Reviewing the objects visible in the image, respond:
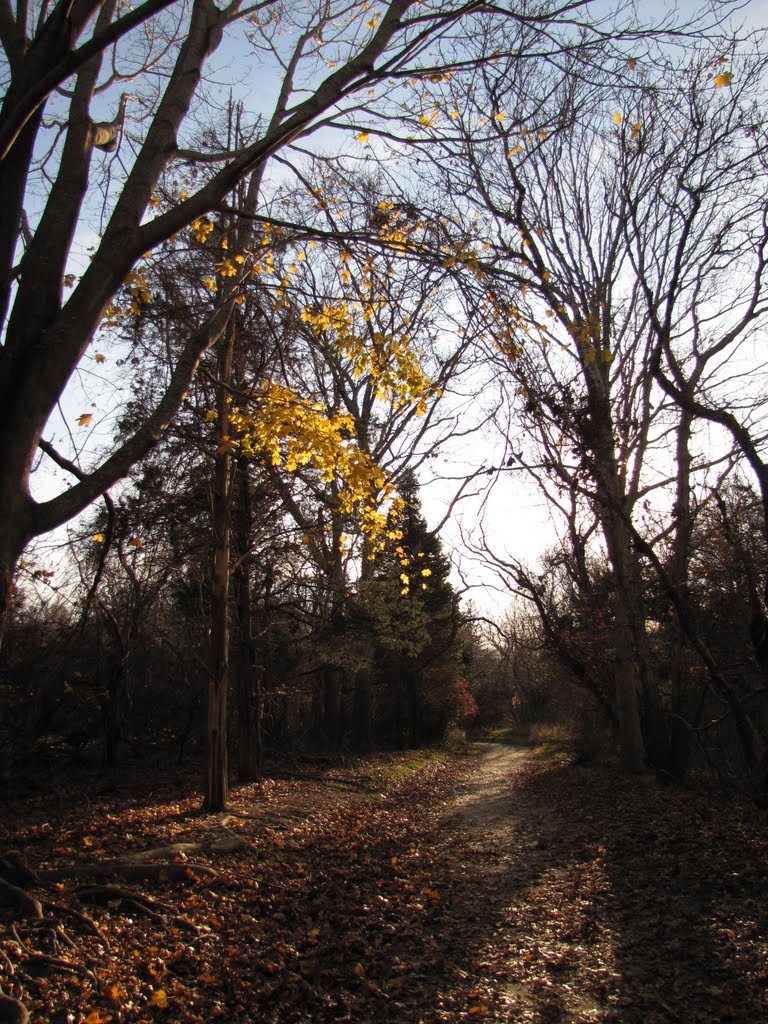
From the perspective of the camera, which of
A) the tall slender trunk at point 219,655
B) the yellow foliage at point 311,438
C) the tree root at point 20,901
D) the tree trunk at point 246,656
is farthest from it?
the tree trunk at point 246,656

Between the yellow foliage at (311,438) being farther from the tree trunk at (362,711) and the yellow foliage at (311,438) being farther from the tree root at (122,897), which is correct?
the tree trunk at (362,711)

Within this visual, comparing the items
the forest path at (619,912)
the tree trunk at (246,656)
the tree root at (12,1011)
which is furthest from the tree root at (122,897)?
the tree trunk at (246,656)

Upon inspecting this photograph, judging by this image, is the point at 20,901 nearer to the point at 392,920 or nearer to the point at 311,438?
the point at 392,920

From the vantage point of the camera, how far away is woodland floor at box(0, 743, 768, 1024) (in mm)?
4051

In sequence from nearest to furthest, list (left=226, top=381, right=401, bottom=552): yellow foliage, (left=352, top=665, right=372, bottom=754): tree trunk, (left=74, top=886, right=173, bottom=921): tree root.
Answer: (left=74, top=886, right=173, bottom=921): tree root → (left=226, top=381, right=401, bottom=552): yellow foliage → (left=352, top=665, right=372, bottom=754): tree trunk

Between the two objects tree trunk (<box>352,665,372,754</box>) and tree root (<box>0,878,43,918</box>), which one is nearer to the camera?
tree root (<box>0,878,43,918</box>)

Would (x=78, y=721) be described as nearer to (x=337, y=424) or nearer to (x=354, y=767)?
(x=354, y=767)

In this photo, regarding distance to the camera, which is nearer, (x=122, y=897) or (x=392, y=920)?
(x=122, y=897)

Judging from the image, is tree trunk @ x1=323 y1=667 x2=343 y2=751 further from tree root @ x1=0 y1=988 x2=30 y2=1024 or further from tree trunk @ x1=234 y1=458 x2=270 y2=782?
tree root @ x1=0 y1=988 x2=30 y2=1024

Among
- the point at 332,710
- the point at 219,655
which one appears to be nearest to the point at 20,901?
the point at 219,655

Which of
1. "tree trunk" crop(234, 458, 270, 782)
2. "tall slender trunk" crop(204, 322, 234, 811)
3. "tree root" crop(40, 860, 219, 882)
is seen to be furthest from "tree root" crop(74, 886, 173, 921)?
"tree trunk" crop(234, 458, 270, 782)

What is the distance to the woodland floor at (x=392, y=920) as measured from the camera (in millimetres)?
4051

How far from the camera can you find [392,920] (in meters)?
5.73

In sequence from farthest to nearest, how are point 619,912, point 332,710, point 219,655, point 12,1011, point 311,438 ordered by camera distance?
point 332,710
point 219,655
point 311,438
point 619,912
point 12,1011
